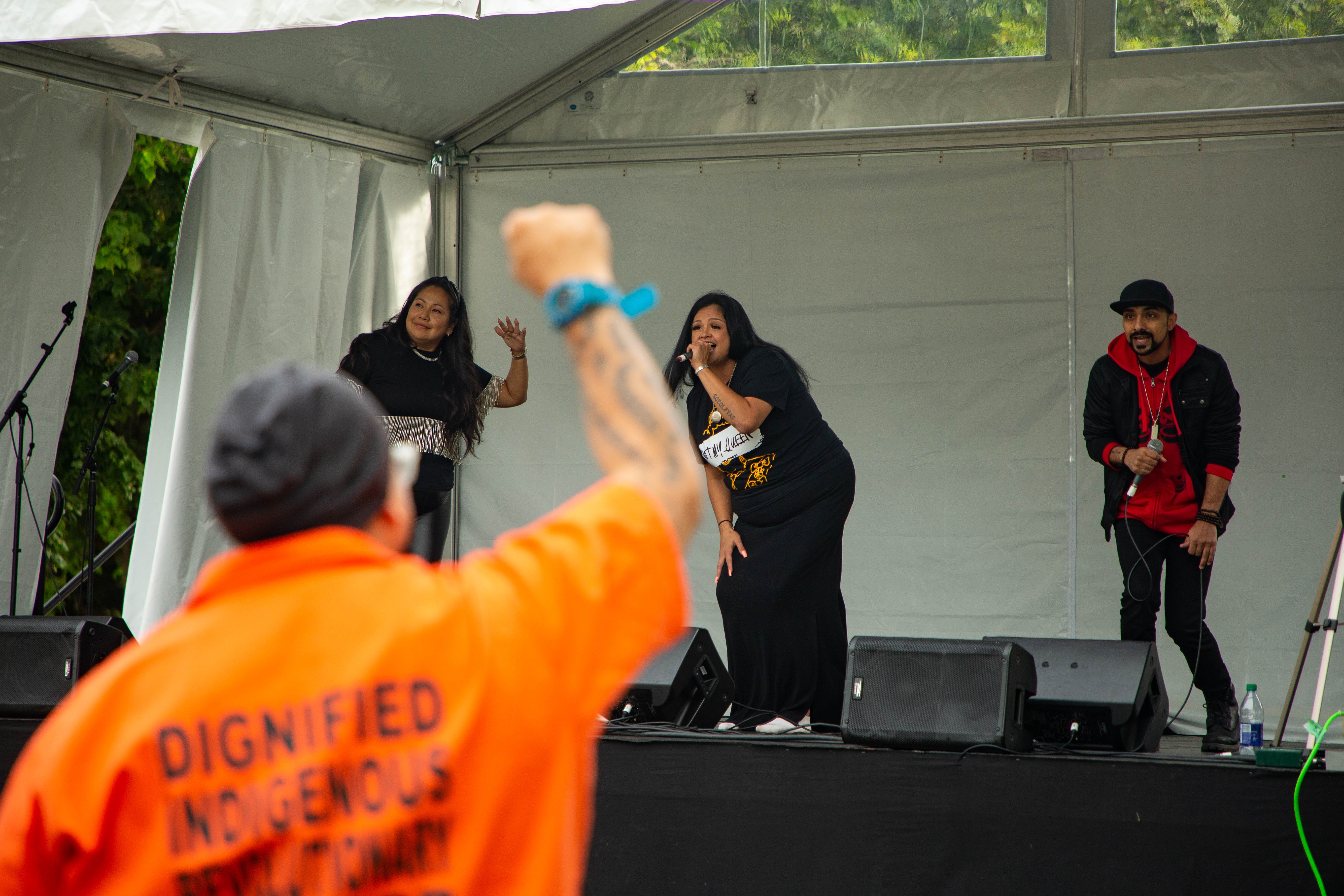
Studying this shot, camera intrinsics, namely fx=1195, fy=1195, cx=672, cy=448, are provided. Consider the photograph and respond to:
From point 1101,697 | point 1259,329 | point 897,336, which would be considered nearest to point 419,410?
point 897,336

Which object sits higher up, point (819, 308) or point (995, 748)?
point (819, 308)

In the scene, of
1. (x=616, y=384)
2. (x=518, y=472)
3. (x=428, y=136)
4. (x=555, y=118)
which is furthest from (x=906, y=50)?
(x=616, y=384)

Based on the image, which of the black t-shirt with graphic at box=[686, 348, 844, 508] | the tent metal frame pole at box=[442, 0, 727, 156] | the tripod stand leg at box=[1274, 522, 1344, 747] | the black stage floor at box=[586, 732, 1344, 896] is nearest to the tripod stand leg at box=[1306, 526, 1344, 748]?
the tripod stand leg at box=[1274, 522, 1344, 747]

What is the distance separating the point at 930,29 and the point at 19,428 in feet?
12.5

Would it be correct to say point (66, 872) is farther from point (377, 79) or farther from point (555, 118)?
point (555, 118)

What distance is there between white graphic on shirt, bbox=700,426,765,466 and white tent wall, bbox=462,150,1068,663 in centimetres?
127

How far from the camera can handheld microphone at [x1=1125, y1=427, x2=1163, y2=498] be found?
3887mm

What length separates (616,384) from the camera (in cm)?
85

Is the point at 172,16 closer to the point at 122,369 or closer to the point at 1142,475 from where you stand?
the point at 122,369

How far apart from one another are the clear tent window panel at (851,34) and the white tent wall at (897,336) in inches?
16.9

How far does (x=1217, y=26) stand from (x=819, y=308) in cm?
193

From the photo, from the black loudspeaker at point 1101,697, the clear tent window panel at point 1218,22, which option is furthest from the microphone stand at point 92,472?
the clear tent window panel at point 1218,22

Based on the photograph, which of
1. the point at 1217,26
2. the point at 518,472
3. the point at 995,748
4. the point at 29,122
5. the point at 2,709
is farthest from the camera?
the point at 518,472

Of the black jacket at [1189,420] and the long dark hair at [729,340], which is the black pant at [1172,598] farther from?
the long dark hair at [729,340]
